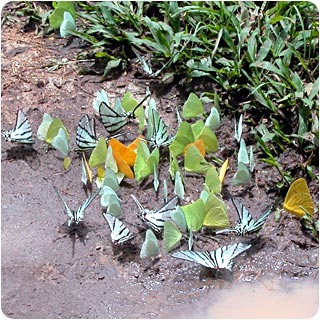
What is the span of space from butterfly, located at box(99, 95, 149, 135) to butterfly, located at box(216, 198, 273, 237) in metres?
0.67

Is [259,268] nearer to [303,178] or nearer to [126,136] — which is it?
[303,178]

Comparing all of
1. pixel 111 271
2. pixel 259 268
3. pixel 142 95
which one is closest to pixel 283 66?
pixel 142 95

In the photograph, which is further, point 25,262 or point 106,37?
point 106,37

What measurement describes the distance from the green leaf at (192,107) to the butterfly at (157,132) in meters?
0.14

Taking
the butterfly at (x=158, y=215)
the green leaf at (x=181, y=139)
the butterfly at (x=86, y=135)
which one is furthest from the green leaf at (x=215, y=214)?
the butterfly at (x=86, y=135)

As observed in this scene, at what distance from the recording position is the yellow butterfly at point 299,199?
300 cm

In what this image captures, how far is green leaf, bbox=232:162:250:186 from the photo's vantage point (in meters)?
3.10

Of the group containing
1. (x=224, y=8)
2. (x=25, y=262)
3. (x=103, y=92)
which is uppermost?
(x=224, y=8)

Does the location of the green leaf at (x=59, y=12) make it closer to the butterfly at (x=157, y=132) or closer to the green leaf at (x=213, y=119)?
the butterfly at (x=157, y=132)

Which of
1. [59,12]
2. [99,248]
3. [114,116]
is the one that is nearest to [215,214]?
[99,248]

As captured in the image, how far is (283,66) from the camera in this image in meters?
3.44

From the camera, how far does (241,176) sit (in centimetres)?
311

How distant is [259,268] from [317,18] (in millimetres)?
1283

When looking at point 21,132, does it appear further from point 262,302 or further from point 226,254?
point 262,302
